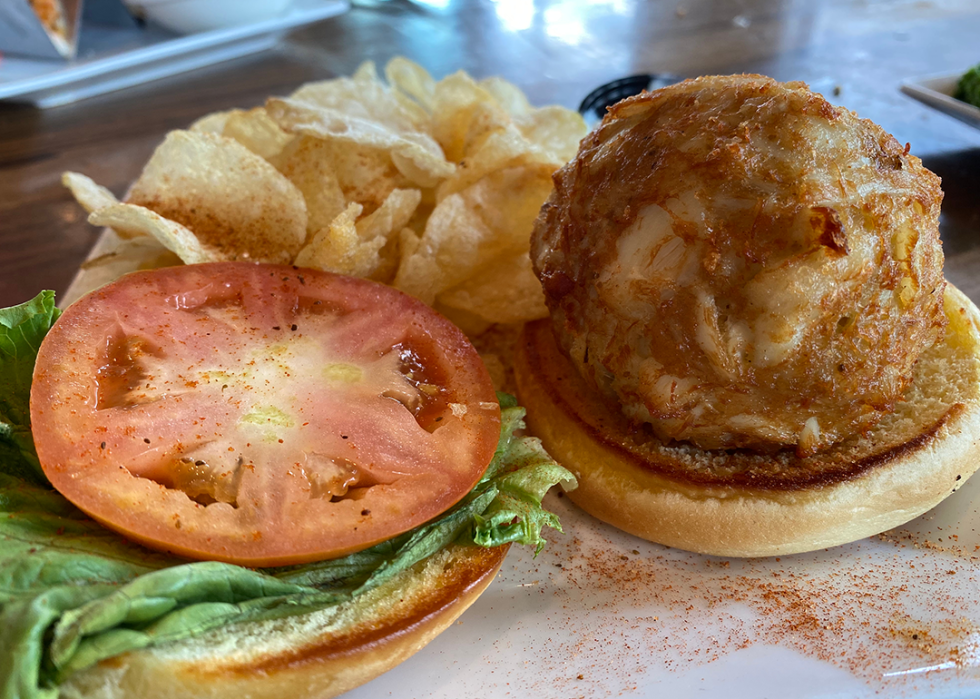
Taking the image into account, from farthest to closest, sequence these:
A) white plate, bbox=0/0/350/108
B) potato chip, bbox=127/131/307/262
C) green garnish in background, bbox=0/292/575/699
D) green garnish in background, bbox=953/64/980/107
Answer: white plate, bbox=0/0/350/108 < green garnish in background, bbox=953/64/980/107 < potato chip, bbox=127/131/307/262 < green garnish in background, bbox=0/292/575/699

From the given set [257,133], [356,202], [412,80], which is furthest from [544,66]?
[356,202]

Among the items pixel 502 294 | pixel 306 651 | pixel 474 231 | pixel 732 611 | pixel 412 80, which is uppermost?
pixel 412 80

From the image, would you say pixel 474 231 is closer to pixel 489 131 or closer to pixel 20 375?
pixel 489 131

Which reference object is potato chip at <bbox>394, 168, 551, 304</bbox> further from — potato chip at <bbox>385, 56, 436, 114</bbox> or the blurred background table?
the blurred background table

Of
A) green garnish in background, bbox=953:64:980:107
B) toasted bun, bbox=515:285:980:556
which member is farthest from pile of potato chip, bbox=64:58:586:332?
green garnish in background, bbox=953:64:980:107

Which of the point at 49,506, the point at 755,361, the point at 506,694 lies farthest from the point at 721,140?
the point at 49,506

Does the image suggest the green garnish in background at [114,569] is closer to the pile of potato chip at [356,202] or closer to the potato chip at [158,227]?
the potato chip at [158,227]

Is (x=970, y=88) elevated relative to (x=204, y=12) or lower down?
lower down

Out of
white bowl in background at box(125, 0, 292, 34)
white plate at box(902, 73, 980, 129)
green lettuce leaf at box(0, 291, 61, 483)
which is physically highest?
white bowl in background at box(125, 0, 292, 34)
